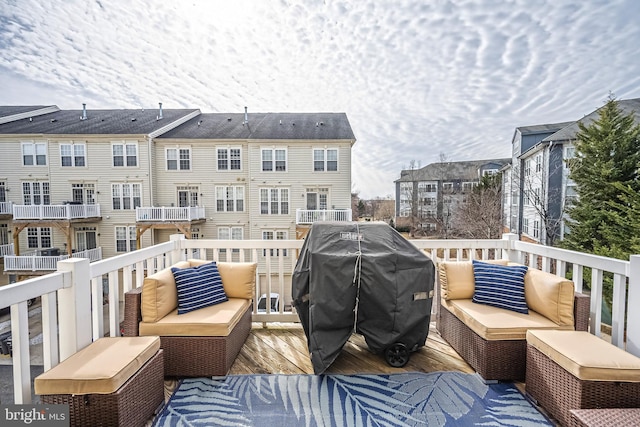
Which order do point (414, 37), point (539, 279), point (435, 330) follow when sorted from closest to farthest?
1. point (539, 279)
2. point (435, 330)
3. point (414, 37)

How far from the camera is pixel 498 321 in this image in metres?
2.12

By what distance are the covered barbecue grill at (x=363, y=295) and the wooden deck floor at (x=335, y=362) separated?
16cm

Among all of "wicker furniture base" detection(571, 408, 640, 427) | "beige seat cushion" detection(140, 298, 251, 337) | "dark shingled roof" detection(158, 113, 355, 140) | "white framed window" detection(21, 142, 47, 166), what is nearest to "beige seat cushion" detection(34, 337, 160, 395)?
"beige seat cushion" detection(140, 298, 251, 337)

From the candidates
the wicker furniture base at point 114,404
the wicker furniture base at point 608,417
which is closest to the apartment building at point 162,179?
the wicker furniture base at point 114,404

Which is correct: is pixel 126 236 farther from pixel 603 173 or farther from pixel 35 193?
pixel 603 173

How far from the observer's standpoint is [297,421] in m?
1.70

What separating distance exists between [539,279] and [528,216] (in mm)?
13214

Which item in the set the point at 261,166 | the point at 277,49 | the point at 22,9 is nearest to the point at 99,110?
the point at 261,166

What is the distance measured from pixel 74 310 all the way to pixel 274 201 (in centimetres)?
1045

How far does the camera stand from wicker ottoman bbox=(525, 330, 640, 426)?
1.49m

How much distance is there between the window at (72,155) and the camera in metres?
11.8

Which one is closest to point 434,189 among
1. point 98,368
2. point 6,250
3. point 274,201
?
point 274,201

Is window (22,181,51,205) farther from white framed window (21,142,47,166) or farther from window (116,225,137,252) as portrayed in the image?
window (116,225,137,252)

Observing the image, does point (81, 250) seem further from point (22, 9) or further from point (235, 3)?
point (235, 3)
